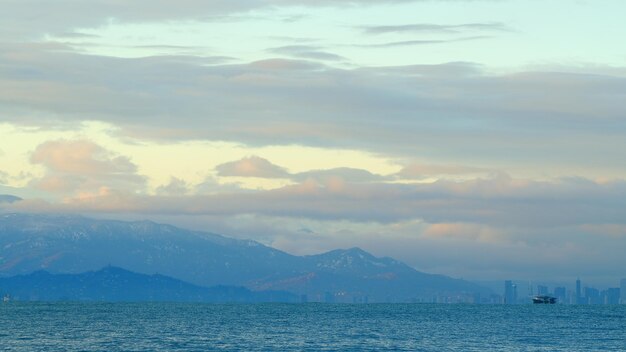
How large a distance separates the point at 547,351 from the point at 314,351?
4133 centimetres

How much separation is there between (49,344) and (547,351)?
3373 inches

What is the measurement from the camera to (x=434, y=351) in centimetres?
19575

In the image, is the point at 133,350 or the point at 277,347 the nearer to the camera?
the point at 133,350

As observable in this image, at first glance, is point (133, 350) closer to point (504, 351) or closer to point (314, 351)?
point (314, 351)

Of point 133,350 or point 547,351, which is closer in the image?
point 133,350

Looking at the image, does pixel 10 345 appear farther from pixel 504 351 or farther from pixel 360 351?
pixel 504 351

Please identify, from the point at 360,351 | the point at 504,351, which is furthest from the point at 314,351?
the point at 504,351

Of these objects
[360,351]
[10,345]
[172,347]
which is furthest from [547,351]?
[10,345]

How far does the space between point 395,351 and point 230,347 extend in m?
28.0

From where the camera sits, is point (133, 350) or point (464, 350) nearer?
point (133, 350)

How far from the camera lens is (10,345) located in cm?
19712

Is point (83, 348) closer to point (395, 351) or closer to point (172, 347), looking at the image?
point (172, 347)

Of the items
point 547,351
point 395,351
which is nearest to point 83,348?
point 395,351

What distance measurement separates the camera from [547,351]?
655 feet
